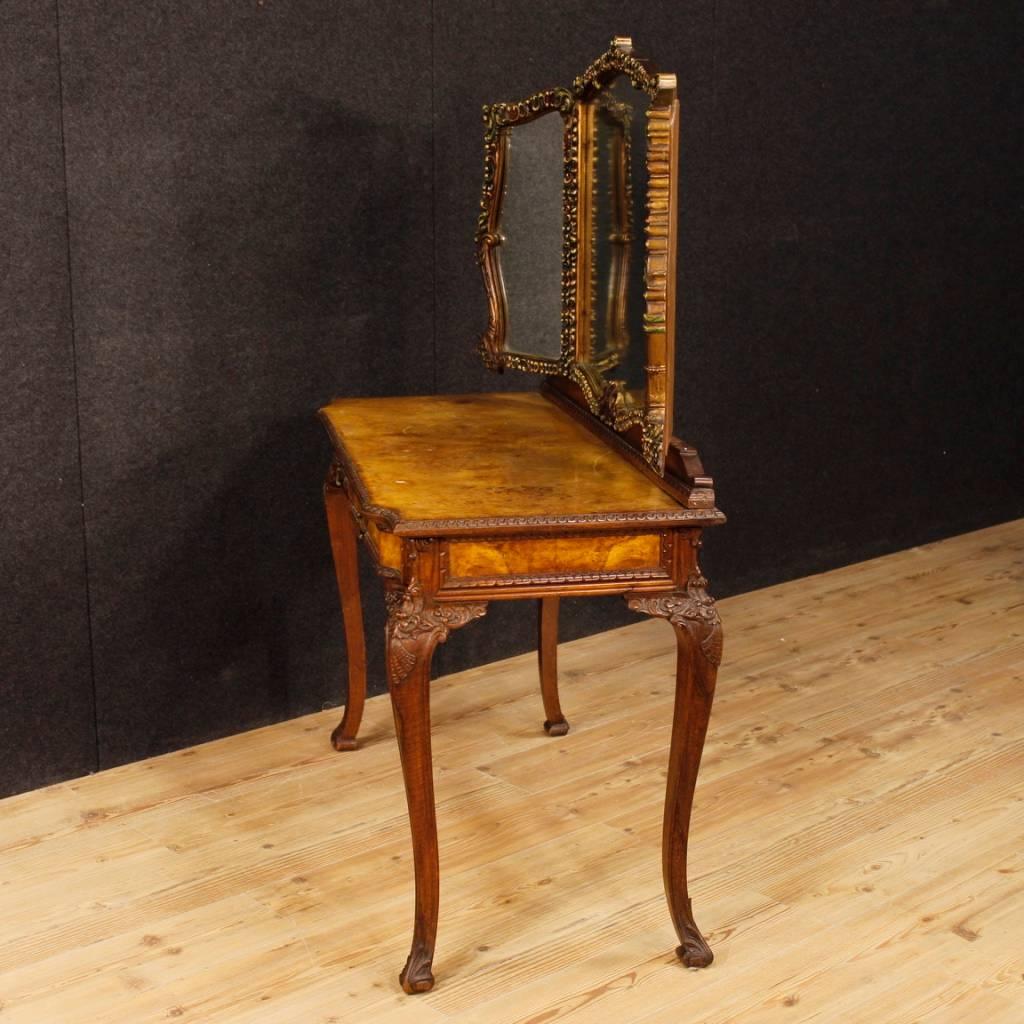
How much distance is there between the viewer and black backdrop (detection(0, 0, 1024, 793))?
287 centimetres

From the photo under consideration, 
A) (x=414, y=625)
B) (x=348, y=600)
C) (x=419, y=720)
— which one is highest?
(x=414, y=625)

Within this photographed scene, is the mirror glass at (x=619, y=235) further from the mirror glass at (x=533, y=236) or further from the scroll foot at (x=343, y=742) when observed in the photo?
the scroll foot at (x=343, y=742)

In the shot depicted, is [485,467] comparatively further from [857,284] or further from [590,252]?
[857,284]

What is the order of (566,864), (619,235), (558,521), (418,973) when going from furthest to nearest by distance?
(566,864), (619,235), (418,973), (558,521)

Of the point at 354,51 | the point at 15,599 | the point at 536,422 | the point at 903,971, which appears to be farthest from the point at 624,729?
the point at 354,51

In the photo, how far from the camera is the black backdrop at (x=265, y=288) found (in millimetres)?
2865

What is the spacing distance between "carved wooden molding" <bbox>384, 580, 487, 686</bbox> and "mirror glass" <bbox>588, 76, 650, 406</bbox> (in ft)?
1.67

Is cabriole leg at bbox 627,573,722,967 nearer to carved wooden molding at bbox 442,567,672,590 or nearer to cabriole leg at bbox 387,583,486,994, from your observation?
carved wooden molding at bbox 442,567,672,590

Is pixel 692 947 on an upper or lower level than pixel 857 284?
lower

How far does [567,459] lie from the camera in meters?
2.53

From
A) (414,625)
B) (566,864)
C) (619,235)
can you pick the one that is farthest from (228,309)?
(566,864)

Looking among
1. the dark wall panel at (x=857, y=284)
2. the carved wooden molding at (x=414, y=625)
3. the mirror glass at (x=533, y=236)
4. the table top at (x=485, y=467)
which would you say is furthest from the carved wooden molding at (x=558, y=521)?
the dark wall panel at (x=857, y=284)

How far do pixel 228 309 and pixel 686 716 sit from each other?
140 cm

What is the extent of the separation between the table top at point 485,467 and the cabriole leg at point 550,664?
0.50 m
